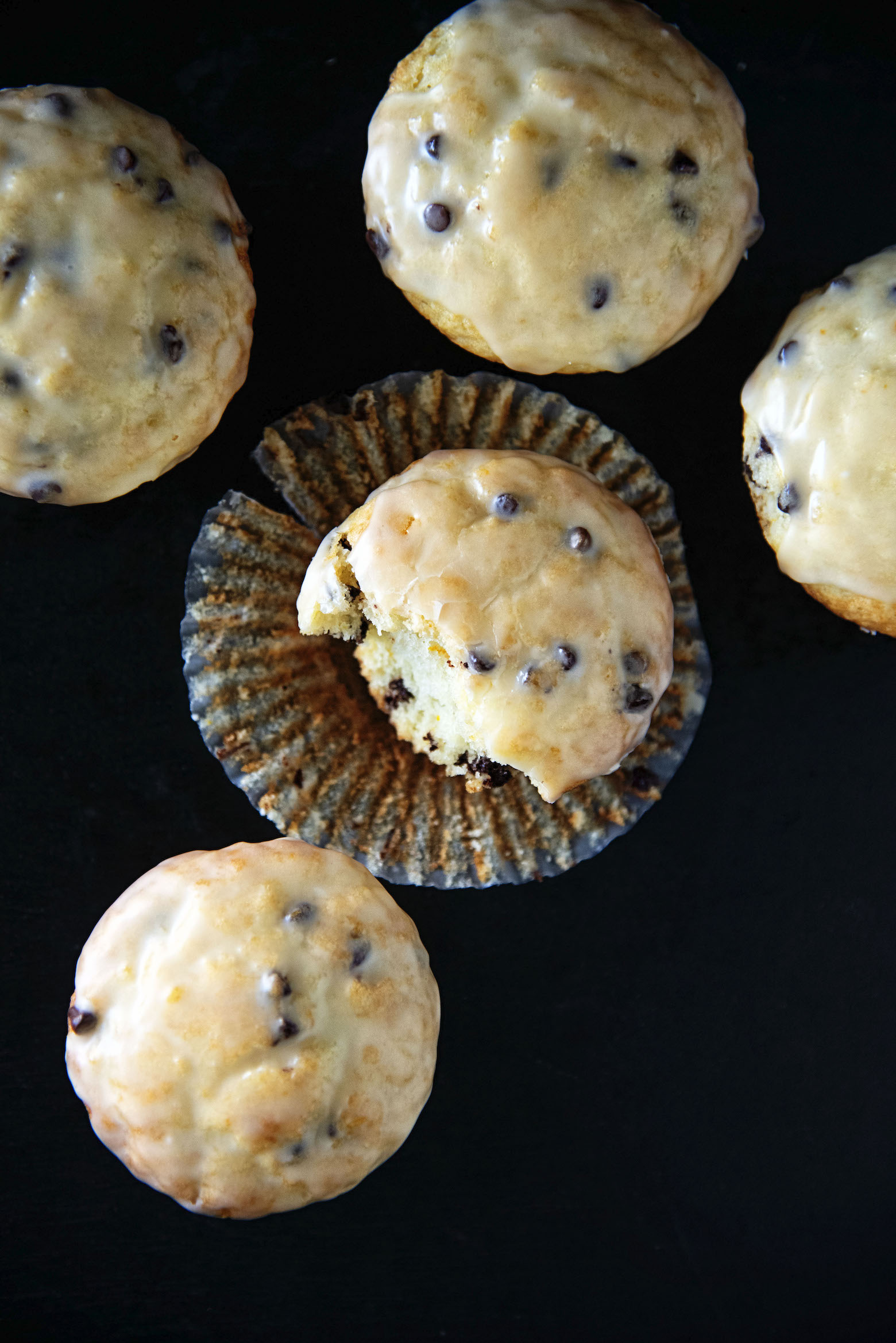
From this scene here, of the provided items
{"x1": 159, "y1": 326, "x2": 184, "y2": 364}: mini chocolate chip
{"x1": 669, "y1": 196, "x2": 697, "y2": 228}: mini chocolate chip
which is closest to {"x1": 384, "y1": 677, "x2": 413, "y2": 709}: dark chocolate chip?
{"x1": 159, "y1": 326, "x2": 184, "y2": 364}: mini chocolate chip

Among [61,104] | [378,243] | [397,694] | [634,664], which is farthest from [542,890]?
[61,104]

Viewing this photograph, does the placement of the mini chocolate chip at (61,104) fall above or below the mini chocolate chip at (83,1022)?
above

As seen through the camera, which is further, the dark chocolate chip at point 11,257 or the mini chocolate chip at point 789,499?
the mini chocolate chip at point 789,499

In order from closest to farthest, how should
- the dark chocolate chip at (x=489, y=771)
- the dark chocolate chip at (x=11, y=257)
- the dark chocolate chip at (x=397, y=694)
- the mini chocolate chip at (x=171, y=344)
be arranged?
the dark chocolate chip at (x=11, y=257), the mini chocolate chip at (x=171, y=344), the dark chocolate chip at (x=489, y=771), the dark chocolate chip at (x=397, y=694)

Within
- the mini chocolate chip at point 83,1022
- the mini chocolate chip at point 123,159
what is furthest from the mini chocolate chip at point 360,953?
the mini chocolate chip at point 123,159

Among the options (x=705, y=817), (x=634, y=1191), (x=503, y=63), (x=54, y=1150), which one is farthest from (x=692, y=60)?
(x=54, y=1150)

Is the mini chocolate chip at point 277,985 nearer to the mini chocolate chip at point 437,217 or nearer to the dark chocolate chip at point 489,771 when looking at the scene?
the dark chocolate chip at point 489,771
